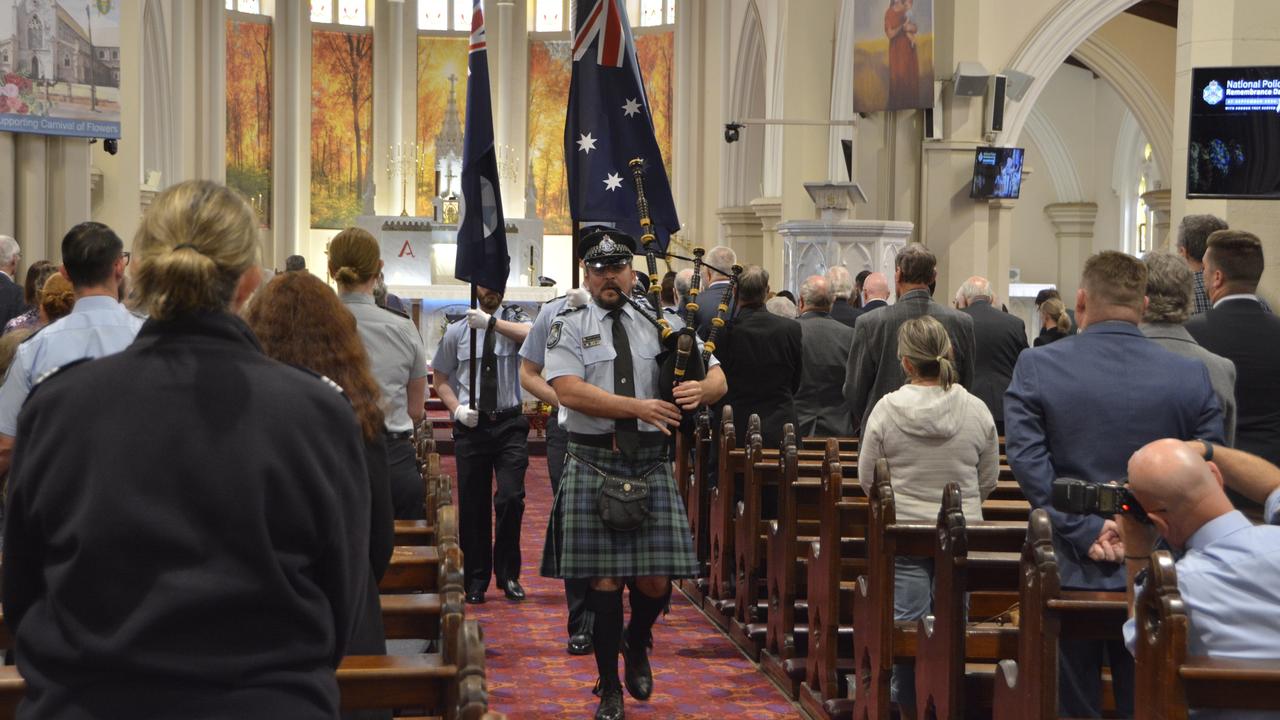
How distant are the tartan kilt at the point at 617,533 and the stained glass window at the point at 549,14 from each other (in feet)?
78.3

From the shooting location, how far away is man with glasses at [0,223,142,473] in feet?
13.0

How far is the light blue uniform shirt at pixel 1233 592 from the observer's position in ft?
8.84

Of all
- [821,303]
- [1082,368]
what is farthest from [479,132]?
[1082,368]

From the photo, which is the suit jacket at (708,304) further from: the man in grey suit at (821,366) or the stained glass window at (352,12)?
the stained glass window at (352,12)

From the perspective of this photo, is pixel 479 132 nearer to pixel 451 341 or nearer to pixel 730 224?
pixel 451 341

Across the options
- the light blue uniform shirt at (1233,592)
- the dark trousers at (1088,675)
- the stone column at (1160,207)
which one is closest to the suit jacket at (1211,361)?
A: the dark trousers at (1088,675)

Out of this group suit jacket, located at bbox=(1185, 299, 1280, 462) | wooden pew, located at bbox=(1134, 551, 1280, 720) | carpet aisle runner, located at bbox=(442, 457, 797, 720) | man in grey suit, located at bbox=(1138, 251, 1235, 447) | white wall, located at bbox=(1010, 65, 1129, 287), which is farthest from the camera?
white wall, located at bbox=(1010, 65, 1129, 287)

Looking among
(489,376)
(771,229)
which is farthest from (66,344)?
(771,229)

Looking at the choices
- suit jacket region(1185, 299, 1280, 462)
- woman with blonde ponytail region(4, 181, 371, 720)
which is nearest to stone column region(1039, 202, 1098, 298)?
suit jacket region(1185, 299, 1280, 462)

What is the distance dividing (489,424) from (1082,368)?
3.91 metres

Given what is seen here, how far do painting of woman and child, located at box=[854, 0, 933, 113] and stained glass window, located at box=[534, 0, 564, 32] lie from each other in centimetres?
1407

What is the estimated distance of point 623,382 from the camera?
16.6 feet

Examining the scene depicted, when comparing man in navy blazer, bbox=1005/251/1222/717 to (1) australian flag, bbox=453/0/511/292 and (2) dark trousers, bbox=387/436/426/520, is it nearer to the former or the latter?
(2) dark trousers, bbox=387/436/426/520

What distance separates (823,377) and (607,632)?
3.43 metres
